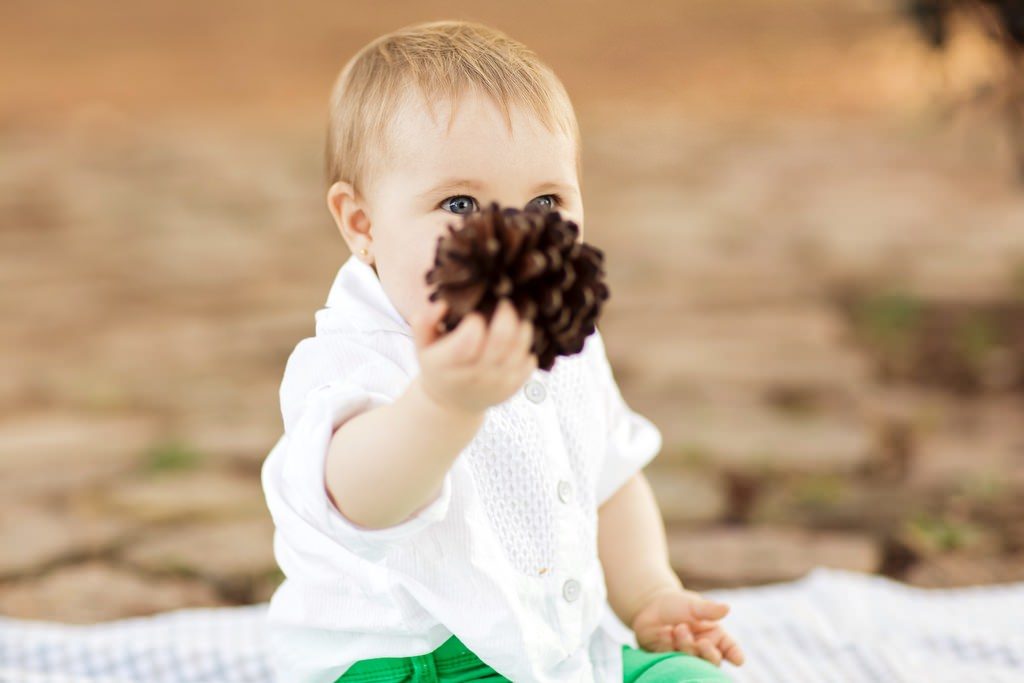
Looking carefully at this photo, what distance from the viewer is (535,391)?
0.89 m

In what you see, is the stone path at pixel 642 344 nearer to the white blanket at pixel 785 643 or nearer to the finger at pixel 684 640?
the white blanket at pixel 785 643

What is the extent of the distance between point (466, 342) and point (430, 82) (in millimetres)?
245

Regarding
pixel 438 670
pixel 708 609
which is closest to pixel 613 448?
pixel 708 609

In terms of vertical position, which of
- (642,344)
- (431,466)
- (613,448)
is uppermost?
(431,466)

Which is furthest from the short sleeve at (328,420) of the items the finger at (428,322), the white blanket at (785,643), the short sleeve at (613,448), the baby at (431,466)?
the white blanket at (785,643)

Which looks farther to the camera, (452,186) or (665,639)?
(665,639)

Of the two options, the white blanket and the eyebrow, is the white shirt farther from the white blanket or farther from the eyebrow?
the white blanket

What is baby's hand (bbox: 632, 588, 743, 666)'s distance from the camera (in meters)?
0.97

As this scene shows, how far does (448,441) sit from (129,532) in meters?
1.23

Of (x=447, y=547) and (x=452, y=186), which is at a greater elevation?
(x=452, y=186)

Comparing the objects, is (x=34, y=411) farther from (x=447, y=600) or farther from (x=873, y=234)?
(x=873, y=234)

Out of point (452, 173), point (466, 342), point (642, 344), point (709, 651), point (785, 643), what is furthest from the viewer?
point (642, 344)

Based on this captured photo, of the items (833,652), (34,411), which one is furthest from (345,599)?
(34,411)

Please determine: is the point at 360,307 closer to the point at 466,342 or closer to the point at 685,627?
the point at 466,342
